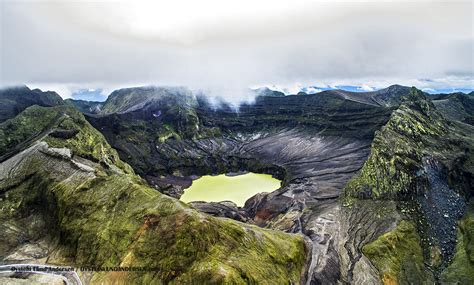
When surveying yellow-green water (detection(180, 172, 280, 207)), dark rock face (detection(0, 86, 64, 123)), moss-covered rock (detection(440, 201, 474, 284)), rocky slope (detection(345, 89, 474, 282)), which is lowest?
yellow-green water (detection(180, 172, 280, 207))

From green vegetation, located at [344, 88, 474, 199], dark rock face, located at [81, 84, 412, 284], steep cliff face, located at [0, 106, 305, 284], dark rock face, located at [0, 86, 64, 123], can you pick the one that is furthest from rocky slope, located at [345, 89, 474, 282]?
dark rock face, located at [0, 86, 64, 123]

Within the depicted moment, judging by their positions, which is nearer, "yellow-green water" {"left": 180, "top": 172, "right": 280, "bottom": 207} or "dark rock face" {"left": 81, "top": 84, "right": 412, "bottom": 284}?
"dark rock face" {"left": 81, "top": 84, "right": 412, "bottom": 284}

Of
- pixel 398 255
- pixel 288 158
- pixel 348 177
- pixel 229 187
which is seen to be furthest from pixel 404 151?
pixel 288 158

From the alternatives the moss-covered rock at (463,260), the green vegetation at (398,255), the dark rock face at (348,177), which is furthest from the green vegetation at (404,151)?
the green vegetation at (398,255)

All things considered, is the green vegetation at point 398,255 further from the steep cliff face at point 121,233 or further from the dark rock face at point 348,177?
the steep cliff face at point 121,233

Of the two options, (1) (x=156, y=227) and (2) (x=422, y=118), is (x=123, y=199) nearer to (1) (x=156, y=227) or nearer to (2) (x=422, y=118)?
(1) (x=156, y=227)

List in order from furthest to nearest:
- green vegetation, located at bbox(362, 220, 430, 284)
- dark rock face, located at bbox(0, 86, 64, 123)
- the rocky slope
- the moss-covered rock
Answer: dark rock face, located at bbox(0, 86, 64, 123) → the rocky slope → the moss-covered rock → green vegetation, located at bbox(362, 220, 430, 284)

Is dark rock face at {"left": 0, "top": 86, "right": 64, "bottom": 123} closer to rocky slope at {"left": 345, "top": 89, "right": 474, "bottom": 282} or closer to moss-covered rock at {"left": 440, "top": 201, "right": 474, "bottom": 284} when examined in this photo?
rocky slope at {"left": 345, "top": 89, "right": 474, "bottom": 282}
